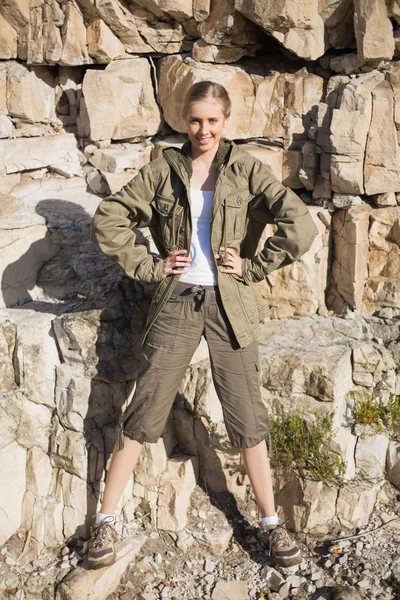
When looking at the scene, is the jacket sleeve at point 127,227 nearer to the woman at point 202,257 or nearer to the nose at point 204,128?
the woman at point 202,257

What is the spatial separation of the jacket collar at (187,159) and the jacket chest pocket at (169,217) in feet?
0.54

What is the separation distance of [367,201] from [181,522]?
2.91 m

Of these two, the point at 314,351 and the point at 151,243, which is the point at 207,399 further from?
the point at 151,243

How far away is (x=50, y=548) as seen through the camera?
484 centimetres

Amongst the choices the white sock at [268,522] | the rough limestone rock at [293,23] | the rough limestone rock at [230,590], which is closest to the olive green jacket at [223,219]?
the white sock at [268,522]

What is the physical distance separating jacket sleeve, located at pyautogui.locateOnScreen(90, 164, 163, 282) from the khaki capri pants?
0.24m

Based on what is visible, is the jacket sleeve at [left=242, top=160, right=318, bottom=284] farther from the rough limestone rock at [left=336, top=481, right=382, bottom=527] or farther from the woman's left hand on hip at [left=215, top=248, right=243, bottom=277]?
the rough limestone rock at [left=336, top=481, right=382, bottom=527]

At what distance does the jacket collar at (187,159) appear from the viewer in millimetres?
4195

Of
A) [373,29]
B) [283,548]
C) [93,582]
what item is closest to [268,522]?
Result: [283,548]

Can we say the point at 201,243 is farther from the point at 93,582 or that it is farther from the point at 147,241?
the point at 93,582

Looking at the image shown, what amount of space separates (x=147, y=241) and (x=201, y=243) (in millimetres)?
1077

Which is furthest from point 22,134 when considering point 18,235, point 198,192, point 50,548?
point 50,548

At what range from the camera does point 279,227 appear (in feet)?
13.6

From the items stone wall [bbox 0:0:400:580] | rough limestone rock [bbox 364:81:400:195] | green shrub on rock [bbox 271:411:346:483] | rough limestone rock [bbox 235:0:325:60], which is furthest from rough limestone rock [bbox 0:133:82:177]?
green shrub on rock [bbox 271:411:346:483]
